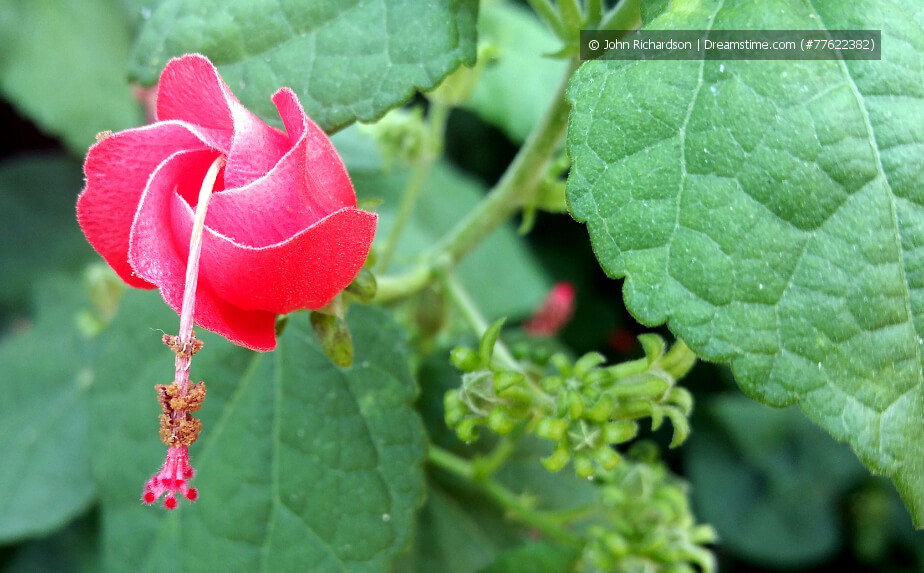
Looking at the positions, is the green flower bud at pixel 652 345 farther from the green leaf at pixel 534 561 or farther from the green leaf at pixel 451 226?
the green leaf at pixel 451 226

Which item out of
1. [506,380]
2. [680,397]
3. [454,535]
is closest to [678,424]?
[680,397]

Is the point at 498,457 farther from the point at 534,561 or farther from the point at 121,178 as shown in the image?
the point at 121,178

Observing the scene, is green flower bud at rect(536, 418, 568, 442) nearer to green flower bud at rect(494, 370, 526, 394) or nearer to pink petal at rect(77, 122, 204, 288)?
green flower bud at rect(494, 370, 526, 394)

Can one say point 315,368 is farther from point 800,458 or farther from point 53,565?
point 800,458

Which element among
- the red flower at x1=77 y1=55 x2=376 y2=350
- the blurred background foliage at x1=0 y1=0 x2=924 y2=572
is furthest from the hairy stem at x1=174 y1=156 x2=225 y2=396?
the blurred background foliage at x1=0 y1=0 x2=924 y2=572

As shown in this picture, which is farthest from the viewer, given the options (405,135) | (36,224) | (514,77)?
(36,224)

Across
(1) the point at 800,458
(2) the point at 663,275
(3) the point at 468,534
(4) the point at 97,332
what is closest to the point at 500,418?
(2) the point at 663,275
